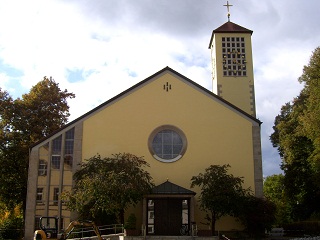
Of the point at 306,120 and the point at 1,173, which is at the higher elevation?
the point at 306,120

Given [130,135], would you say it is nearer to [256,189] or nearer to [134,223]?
[134,223]

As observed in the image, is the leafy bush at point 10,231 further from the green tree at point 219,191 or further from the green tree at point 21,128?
the green tree at point 219,191

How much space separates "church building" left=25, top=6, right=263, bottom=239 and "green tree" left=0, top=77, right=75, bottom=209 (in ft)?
27.3

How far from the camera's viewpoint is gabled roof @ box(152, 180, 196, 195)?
24.0 m

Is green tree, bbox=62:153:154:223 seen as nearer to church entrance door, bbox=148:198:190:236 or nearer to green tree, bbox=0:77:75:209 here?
church entrance door, bbox=148:198:190:236

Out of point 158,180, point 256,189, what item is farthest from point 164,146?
point 256,189

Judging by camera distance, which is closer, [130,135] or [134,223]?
[134,223]

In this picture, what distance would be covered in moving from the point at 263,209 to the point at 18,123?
21.5 m

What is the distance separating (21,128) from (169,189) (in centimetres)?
1606

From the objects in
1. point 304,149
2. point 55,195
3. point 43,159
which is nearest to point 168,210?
point 55,195

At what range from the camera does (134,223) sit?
22797 millimetres

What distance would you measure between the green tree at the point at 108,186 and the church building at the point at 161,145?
1154mm

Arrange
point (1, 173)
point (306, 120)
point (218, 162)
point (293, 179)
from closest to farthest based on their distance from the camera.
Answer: point (218, 162), point (306, 120), point (1, 173), point (293, 179)

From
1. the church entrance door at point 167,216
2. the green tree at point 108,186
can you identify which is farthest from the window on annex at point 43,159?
the church entrance door at point 167,216
